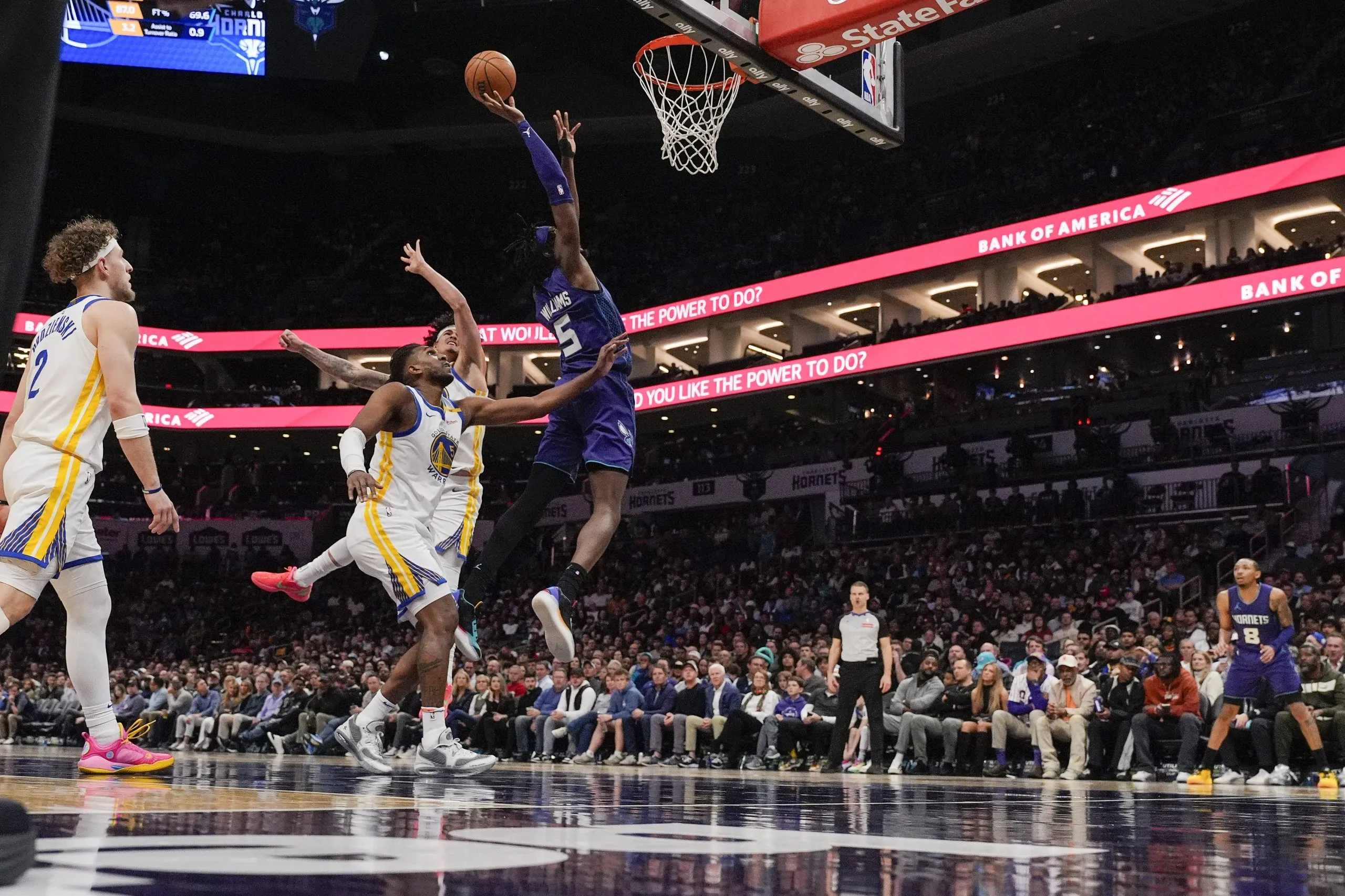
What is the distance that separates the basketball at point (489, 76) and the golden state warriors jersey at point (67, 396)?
2300 mm

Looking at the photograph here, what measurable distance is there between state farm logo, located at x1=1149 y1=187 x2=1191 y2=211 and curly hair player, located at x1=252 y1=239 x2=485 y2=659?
66.8 ft

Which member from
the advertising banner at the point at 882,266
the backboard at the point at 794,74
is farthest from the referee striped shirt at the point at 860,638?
the advertising banner at the point at 882,266

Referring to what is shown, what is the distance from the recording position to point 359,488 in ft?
15.7

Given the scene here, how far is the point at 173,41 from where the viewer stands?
107 feet

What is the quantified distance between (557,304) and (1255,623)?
18.7ft

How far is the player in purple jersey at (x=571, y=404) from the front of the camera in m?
5.40

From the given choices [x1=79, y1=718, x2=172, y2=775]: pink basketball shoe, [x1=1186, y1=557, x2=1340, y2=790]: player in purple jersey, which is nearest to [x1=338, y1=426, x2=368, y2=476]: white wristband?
[x1=79, y1=718, x2=172, y2=775]: pink basketball shoe

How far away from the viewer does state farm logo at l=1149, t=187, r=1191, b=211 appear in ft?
77.8

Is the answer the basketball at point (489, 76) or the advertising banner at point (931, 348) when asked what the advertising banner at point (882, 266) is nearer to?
the advertising banner at point (931, 348)

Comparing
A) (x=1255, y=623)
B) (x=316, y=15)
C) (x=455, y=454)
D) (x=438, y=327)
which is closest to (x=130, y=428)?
(x=455, y=454)

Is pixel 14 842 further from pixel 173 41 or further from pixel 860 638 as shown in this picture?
pixel 173 41

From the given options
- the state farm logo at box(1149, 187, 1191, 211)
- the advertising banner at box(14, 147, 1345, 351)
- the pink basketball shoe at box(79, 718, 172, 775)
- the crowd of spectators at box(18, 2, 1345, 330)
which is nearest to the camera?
the pink basketball shoe at box(79, 718, 172, 775)

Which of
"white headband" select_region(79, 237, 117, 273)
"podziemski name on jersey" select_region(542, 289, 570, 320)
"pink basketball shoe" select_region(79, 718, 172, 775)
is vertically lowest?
"pink basketball shoe" select_region(79, 718, 172, 775)

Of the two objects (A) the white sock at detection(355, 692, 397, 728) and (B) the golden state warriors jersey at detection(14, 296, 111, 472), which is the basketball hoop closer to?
(A) the white sock at detection(355, 692, 397, 728)
